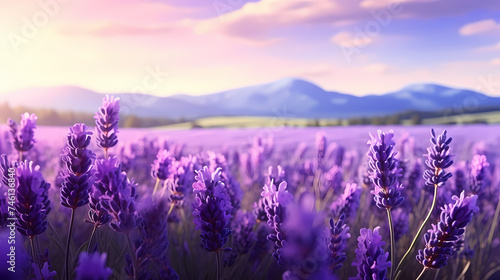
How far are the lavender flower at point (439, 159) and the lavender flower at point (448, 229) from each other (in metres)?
0.20

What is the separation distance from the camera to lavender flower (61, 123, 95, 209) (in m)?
1.53

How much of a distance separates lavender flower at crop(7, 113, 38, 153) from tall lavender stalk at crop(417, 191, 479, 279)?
5.53ft

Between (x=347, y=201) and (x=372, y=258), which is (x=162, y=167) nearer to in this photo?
(x=347, y=201)

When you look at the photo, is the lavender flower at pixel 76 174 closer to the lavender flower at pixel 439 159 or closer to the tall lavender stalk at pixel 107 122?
the tall lavender stalk at pixel 107 122

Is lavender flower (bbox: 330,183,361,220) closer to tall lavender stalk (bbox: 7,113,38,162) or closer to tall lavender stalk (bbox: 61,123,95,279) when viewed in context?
tall lavender stalk (bbox: 61,123,95,279)

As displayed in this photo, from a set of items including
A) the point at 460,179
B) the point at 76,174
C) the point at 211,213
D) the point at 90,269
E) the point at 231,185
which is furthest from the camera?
the point at 460,179

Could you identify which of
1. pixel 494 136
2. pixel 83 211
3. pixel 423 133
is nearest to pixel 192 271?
pixel 83 211

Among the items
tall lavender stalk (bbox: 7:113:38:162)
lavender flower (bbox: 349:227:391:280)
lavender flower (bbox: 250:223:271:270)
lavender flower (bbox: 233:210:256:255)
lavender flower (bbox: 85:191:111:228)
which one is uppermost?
tall lavender stalk (bbox: 7:113:38:162)

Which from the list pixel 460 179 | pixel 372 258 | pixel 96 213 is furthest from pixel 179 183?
pixel 460 179

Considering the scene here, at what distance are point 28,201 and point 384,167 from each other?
1122mm

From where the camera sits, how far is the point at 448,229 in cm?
151

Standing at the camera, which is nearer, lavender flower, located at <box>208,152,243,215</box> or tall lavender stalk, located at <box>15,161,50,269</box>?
tall lavender stalk, located at <box>15,161,50,269</box>

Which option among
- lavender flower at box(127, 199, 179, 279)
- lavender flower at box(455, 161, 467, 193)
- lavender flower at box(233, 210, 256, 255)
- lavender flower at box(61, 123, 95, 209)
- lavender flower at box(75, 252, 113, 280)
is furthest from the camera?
lavender flower at box(455, 161, 467, 193)

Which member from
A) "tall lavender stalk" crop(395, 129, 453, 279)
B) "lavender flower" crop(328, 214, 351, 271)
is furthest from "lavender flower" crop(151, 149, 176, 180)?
"tall lavender stalk" crop(395, 129, 453, 279)
